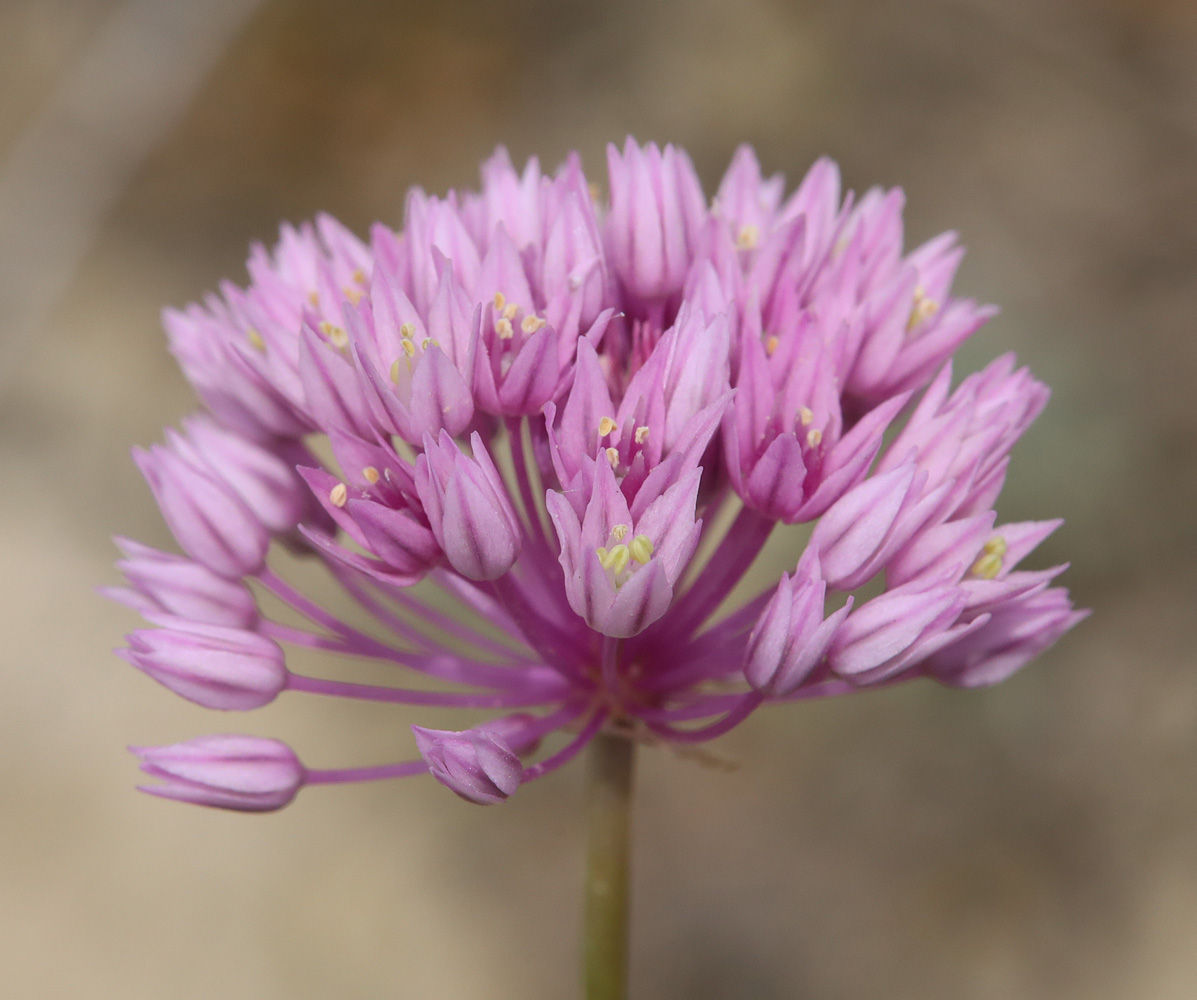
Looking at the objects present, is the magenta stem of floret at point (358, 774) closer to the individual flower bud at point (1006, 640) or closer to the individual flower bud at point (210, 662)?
the individual flower bud at point (210, 662)

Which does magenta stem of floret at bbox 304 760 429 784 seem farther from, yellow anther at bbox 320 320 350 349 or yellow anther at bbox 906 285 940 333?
yellow anther at bbox 906 285 940 333

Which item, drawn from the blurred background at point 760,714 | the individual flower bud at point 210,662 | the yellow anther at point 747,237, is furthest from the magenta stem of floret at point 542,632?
the blurred background at point 760,714

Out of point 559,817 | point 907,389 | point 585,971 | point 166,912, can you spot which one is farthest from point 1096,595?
point 166,912

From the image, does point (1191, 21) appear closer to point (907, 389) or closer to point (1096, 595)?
point (1096, 595)

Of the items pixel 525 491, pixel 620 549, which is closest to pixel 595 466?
pixel 620 549

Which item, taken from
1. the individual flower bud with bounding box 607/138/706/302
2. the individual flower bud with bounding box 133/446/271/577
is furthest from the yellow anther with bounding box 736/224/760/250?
the individual flower bud with bounding box 133/446/271/577

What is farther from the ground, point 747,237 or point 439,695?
point 747,237

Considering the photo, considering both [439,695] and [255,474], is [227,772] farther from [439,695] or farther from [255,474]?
[255,474]

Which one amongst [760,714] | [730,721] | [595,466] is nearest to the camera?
[595,466]
